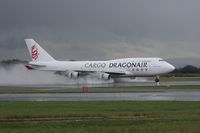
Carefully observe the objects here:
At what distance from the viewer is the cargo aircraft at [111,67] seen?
7169 centimetres

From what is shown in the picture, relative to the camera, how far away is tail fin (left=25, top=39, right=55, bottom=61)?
83750mm

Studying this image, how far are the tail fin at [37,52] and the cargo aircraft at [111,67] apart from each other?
2.88 feet

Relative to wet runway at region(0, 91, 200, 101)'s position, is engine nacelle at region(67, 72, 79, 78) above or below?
above

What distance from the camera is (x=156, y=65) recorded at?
71688 millimetres

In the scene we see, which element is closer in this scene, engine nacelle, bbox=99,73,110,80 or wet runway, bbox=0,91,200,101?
wet runway, bbox=0,91,200,101

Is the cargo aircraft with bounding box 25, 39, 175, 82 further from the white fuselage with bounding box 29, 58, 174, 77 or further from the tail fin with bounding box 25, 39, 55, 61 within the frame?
the tail fin with bounding box 25, 39, 55, 61

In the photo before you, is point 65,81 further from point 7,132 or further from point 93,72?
point 7,132

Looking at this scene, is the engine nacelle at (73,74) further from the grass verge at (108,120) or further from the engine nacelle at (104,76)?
the grass verge at (108,120)


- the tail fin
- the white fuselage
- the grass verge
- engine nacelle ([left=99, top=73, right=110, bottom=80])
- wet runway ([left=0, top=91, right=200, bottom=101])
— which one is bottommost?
the grass verge

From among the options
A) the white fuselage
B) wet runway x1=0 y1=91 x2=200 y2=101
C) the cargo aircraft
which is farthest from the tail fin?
wet runway x1=0 y1=91 x2=200 y2=101

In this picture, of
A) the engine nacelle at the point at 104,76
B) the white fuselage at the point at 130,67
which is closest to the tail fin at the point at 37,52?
the white fuselage at the point at 130,67

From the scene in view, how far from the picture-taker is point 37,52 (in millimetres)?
83875

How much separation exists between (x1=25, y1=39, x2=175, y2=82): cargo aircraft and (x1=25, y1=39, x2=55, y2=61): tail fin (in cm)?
88

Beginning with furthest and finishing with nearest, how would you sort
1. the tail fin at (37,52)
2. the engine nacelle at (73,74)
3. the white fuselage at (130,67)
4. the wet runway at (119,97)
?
the tail fin at (37,52)
the engine nacelle at (73,74)
the white fuselage at (130,67)
the wet runway at (119,97)
